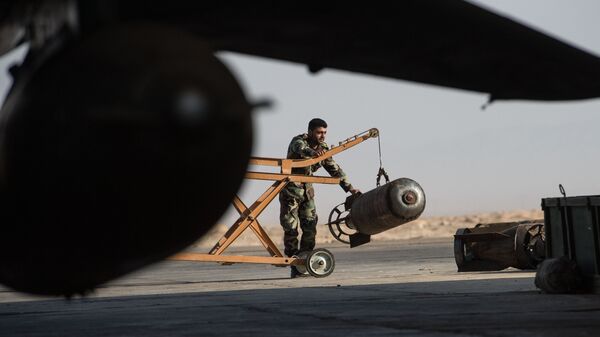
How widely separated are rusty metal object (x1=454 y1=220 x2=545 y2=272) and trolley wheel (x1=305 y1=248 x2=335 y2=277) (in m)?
1.85

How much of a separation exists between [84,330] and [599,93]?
4.45 meters

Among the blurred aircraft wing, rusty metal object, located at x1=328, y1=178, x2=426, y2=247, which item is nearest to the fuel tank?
rusty metal object, located at x1=328, y1=178, x2=426, y2=247

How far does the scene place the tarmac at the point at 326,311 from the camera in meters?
6.10

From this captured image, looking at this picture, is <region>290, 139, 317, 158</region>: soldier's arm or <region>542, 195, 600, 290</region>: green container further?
<region>290, 139, 317, 158</region>: soldier's arm

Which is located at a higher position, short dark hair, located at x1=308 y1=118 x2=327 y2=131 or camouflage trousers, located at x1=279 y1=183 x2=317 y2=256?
short dark hair, located at x1=308 y1=118 x2=327 y2=131

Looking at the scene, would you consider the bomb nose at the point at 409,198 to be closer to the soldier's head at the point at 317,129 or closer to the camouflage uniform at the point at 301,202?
the camouflage uniform at the point at 301,202

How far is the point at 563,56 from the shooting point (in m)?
3.15

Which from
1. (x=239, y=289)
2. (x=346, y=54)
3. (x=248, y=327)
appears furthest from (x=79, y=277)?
(x=239, y=289)

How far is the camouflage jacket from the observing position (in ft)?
45.3

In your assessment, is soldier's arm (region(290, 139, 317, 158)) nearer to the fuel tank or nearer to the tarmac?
the fuel tank

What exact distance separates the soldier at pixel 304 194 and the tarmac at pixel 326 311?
2.33 m

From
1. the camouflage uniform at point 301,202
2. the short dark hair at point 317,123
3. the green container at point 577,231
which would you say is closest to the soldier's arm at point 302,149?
the camouflage uniform at point 301,202

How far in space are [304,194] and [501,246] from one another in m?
3.21

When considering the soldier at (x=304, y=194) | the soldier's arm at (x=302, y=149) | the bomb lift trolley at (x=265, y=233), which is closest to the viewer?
the bomb lift trolley at (x=265, y=233)
